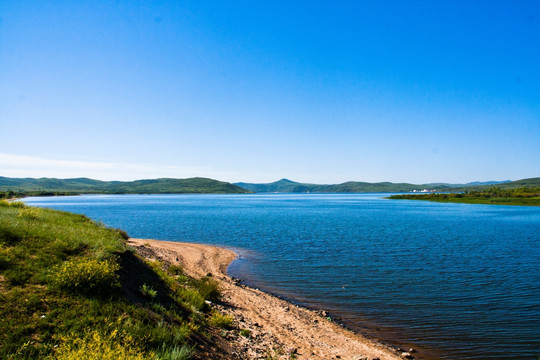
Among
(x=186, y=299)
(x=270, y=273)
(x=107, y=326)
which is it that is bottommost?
(x=270, y=273)

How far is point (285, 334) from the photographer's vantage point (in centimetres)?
1434

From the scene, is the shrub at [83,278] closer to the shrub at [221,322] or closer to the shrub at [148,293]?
the shrub at [148,293]

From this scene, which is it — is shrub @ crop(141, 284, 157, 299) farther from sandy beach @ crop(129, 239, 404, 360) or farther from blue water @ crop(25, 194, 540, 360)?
blue water @ crop(25, 194, 540, 360)

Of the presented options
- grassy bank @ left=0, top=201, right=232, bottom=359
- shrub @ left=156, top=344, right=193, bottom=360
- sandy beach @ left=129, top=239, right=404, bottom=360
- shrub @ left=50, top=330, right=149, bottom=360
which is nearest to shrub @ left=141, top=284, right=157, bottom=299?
grassy bank @ left=0, top=201, right=232, bottom=359

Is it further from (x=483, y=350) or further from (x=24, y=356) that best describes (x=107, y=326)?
(x=483, y=350)

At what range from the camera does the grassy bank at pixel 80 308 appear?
761cm

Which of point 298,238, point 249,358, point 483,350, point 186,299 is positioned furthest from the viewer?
point 298,238

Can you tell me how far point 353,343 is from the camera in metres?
14.2

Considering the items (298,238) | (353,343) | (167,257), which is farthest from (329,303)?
(298,238)

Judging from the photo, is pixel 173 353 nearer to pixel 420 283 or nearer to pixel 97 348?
pixel 97 348

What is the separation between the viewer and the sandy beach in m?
12.3

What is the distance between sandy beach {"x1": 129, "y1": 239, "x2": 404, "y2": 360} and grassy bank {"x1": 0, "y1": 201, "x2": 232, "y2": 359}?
183 cm

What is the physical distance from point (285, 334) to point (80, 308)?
8911 mm

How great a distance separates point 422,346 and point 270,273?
1470 centimetres
